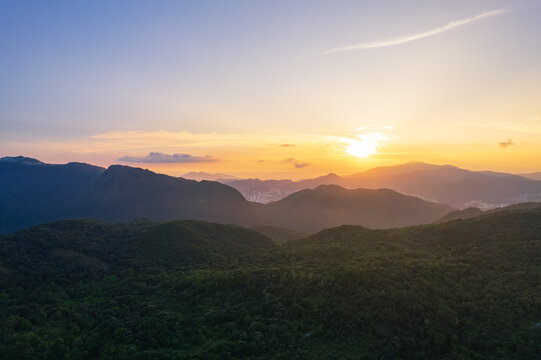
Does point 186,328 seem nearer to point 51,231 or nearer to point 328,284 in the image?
point 328,284

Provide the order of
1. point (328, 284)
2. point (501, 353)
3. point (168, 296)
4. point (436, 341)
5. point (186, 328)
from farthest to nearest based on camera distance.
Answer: point (168, 296)
point (328, 284)
point (186, 328)
point (436, 341)
point (501, 353)

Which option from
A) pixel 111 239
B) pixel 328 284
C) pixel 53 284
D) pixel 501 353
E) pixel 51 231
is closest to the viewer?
pixel 501 353

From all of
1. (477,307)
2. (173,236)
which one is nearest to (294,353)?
(477,307)

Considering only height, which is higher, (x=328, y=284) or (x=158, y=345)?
(x=328, y=284)

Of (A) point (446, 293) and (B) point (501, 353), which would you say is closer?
(B) point (501, 353)

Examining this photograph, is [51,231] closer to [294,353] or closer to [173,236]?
[173,236]

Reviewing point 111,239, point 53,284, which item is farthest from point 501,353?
point 111,239

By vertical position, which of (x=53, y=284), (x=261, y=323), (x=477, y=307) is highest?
(x=477, y=307)
